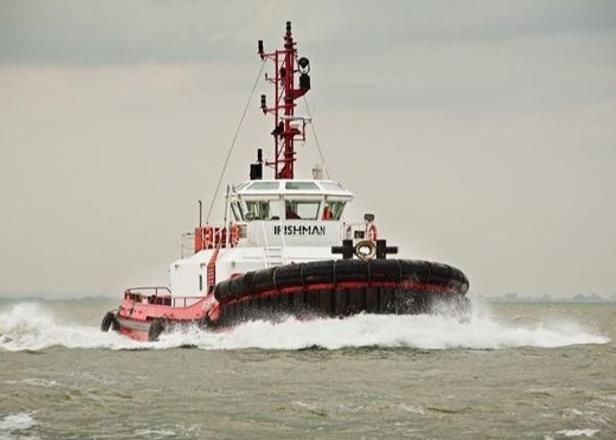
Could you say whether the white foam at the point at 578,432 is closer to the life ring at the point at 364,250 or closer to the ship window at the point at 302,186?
the life ring at the point at 364,250

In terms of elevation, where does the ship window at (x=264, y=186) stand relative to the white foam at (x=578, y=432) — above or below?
above

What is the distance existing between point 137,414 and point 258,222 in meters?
15.1

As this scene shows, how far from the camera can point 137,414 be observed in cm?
1844

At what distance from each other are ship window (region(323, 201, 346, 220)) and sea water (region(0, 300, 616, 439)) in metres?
5.03

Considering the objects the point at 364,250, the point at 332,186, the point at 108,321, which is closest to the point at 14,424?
the point at 364,250

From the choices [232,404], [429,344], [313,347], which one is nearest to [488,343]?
[429,344]

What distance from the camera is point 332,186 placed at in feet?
111

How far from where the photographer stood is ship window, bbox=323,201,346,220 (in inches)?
1319

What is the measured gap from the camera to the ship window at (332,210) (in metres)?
33.5

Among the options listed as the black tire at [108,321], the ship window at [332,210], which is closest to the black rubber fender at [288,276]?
the ship window at [332,210]

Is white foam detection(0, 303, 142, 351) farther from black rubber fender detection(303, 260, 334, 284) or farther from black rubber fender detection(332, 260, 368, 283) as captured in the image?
black rubber fender detection(332, 260, 368, 283)

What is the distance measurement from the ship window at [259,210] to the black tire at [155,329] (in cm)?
367

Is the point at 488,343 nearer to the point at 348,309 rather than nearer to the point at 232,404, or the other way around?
the point at 348,309

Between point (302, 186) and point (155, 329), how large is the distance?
5.34m
